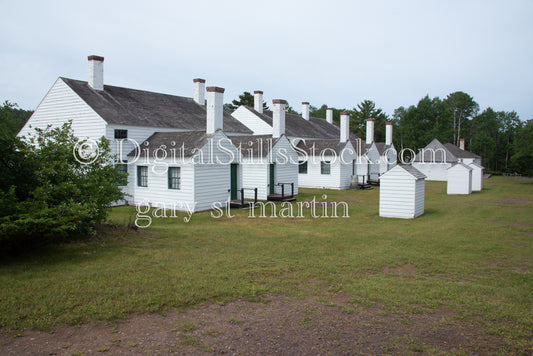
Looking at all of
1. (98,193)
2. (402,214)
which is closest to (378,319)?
(98,193)

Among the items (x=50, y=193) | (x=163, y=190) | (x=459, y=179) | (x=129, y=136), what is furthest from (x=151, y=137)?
(x=459, y=179)

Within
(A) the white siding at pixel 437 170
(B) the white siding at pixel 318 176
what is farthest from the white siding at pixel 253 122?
(A) the white siding at pixel 437 170

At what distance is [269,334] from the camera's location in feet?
18.0

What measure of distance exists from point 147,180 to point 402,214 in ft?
38.5

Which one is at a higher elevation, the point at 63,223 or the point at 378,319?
the point at 63,223

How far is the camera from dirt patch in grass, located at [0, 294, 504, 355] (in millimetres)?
5055

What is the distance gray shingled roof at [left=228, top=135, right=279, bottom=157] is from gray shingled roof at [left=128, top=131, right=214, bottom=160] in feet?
11.6

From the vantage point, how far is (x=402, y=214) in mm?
16312

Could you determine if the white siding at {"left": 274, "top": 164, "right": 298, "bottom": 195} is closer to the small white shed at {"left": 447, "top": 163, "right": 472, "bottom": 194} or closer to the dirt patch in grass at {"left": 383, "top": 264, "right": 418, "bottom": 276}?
the small white shed at {"left": 447, "top": 163, "right": 472, "bottom": 194}

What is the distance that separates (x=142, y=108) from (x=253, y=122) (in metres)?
13.5

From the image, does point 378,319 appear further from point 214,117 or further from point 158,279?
point 214,117

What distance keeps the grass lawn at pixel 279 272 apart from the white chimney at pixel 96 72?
12.6 metres

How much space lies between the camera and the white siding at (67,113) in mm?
20033

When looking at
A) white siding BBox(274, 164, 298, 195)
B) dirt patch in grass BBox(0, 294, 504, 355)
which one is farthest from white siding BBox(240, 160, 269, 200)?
dirt patch in grass BBox(0, 294, 504, 355)
